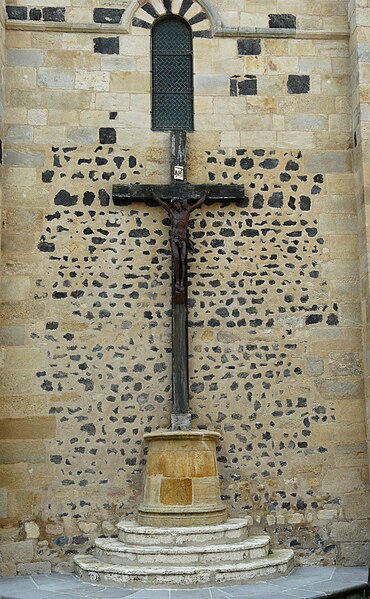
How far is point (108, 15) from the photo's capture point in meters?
8.16

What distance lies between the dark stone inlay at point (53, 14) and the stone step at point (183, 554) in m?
5.30

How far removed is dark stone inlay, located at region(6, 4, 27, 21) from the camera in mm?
8070

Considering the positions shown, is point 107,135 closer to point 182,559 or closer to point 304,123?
point 304,123

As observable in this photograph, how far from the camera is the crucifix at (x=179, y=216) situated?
290 inches

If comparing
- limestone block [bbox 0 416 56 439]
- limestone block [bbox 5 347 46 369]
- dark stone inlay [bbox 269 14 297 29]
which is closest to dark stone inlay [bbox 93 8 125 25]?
dark stone inlay [bbox 269 14 297 29]

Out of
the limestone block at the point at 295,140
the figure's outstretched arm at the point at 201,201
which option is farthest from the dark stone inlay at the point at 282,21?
the figure's outstretched arm at the point at 201,201

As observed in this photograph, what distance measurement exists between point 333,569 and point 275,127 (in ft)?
14.5

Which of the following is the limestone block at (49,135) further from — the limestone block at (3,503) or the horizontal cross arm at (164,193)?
the limestone block at (3,503)

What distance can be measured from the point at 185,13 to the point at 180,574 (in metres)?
5.65

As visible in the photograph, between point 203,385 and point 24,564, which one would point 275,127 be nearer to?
point 203,385

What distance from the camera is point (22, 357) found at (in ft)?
24.5

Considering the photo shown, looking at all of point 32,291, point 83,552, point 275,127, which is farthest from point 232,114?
point 83,552

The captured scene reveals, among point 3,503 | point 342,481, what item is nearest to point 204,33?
point 342,481

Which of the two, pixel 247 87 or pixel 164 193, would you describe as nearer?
pixel 164 193
